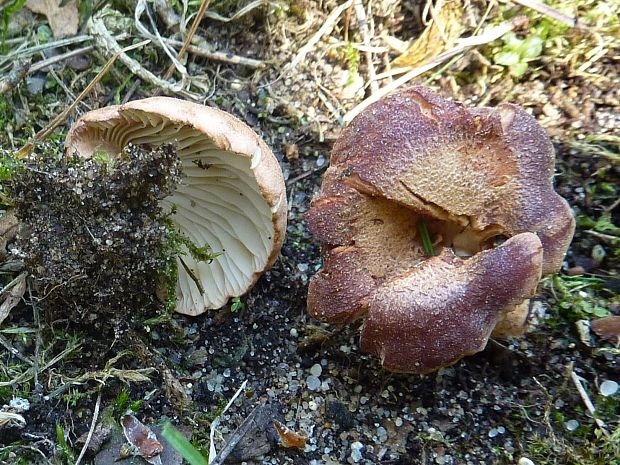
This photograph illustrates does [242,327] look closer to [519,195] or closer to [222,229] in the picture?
[222,229]

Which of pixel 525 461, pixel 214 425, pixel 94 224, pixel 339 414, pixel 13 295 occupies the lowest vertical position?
pixel 525 461

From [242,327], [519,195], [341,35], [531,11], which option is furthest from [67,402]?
[531,11]

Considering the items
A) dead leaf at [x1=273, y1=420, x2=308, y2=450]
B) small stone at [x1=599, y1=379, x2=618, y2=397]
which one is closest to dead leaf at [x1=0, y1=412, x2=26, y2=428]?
dead leaf at [x1=273, y1=420, x2=308, y2=450]

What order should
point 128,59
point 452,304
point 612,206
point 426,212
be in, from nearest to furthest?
point 452,304 → point 426,212 → point 612,206 → point 128,59

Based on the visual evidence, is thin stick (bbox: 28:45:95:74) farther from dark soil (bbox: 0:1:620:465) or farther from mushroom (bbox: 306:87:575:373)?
mushroom (bbox: 306:87:575:373)

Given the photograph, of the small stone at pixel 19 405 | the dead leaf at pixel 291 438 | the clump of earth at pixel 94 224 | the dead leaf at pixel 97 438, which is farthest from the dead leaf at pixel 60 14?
the dead leaf at pixel 291 438

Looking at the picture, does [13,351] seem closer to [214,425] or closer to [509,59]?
[214,425]

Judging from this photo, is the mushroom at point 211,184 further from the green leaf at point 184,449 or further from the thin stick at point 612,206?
the thin stick at point 612,206

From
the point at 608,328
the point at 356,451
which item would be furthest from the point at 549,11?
the point at 356,451
